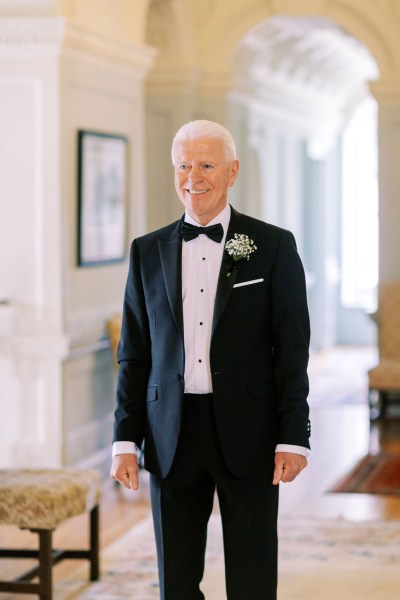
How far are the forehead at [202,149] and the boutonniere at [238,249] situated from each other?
0.82ft

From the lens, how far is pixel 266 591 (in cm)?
346

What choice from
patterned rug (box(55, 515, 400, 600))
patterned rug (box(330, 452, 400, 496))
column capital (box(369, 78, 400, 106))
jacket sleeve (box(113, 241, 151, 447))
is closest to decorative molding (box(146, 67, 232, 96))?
column capital (box(369, 78, 400, 106))

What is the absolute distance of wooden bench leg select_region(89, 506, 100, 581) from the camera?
5512 millimetres

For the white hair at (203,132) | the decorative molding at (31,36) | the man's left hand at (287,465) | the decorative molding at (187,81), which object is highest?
the decorative molding at (187,81)

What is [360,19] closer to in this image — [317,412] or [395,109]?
[395,109]

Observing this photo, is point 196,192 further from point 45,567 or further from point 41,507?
point 45,567

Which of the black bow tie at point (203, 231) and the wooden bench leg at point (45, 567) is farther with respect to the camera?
the wooden bench leg at point (45, 567)

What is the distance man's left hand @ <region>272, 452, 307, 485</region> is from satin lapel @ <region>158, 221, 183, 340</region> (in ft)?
1.51

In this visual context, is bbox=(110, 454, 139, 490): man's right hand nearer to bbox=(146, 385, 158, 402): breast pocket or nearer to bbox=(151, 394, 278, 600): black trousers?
bbox=(151, 394, 278, 600): black trousers

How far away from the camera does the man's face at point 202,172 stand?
331 cm

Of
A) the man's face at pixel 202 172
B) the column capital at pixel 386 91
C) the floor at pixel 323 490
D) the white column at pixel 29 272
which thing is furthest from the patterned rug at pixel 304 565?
the column capital at pixel 386 91

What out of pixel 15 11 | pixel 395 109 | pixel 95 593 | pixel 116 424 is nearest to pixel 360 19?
pixel 395 109

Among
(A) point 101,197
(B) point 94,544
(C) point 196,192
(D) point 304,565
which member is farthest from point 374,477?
(C) point 196,192

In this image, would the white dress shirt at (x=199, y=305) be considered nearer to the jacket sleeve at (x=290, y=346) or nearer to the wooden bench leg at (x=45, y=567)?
the jacket sleeve at (x=290, y=346)
